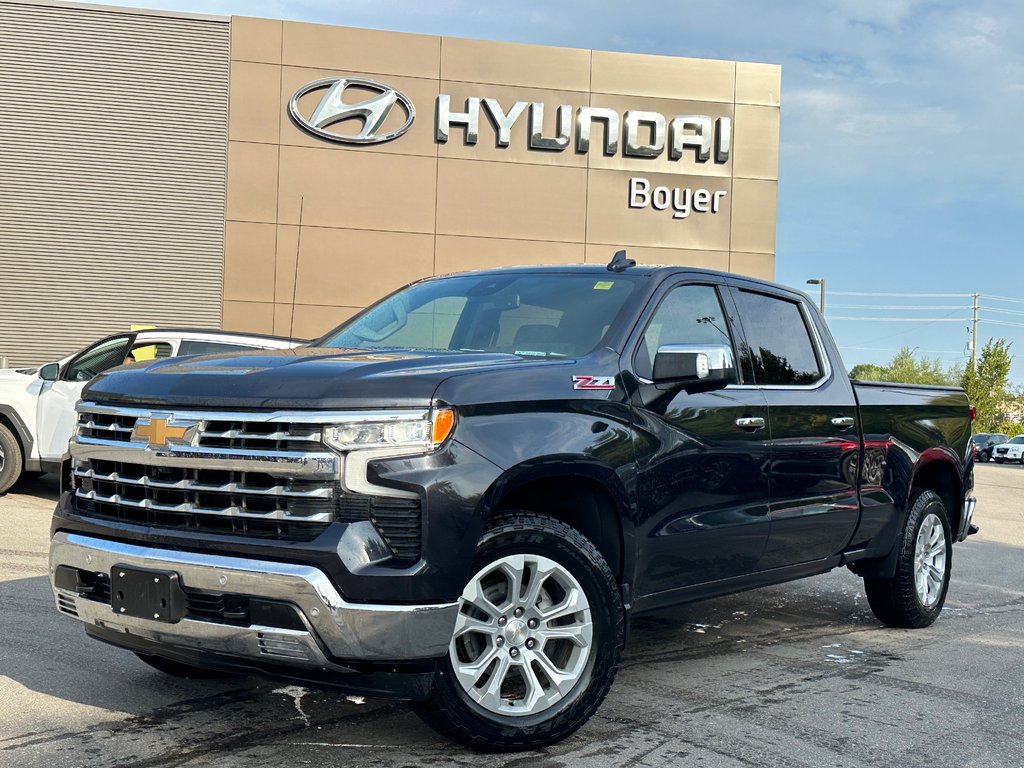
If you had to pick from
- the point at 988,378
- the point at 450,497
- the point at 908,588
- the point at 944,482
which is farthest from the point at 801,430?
the point at 988,378

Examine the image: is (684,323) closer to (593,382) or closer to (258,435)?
(593,382)

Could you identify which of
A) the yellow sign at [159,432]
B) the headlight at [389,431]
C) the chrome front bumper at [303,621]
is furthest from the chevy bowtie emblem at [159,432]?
the headlight at [389,431]

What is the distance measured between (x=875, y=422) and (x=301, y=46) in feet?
68.8

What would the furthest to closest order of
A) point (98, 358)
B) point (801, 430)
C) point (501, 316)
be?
point (98, 358)
point (801, 430)
point (501, 316)

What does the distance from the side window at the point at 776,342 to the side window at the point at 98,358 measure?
279 inches

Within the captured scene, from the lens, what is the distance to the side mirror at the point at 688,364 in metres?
4.56

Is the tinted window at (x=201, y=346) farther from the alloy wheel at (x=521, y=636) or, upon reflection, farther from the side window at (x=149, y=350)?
the alloy wheel at (x=521, y=636)

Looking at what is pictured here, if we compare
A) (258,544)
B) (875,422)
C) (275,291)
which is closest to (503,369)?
(258,544)

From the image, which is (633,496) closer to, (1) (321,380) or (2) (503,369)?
(2) (503,369)

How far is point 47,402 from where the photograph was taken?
1116 centimetres

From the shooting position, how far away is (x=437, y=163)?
24.9 metres

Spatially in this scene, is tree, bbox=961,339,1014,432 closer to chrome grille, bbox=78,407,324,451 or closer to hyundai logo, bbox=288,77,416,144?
hyundai logo, bbox=288,77,416,144

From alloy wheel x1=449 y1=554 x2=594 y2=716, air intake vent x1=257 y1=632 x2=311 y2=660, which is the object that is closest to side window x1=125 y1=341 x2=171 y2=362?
alloy wheel x1=449 y1=554 x2=594 y2=716

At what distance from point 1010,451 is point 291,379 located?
52.2 m
